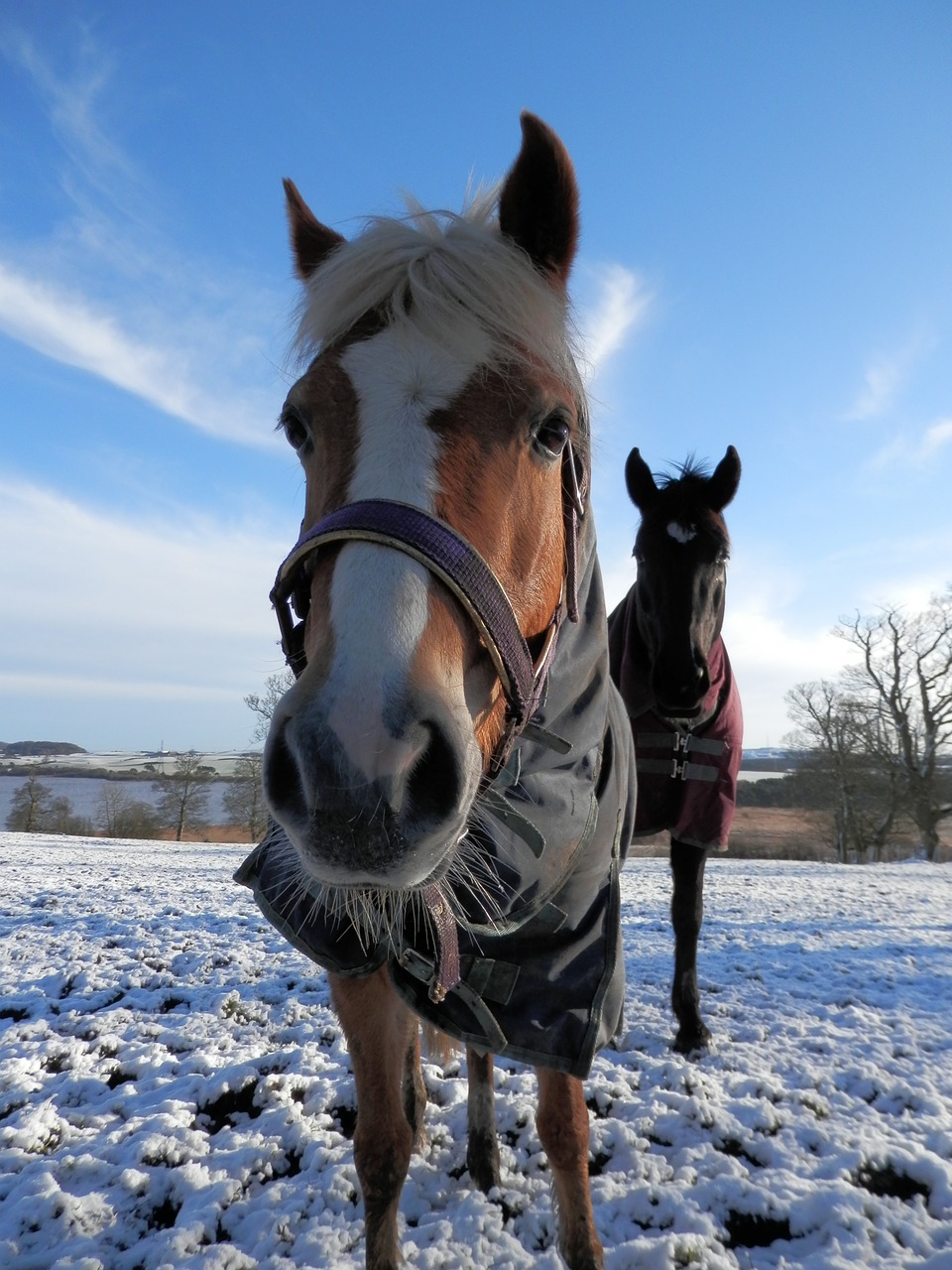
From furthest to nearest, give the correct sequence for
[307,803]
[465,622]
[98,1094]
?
[98,1094], [465,622], [307,803]

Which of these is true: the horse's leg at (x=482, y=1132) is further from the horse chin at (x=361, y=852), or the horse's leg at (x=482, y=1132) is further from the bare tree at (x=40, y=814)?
the bare tree at (x=40, y=814)

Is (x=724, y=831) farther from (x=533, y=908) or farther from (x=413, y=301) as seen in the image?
(x=413, y=301)

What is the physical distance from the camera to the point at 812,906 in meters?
9.05

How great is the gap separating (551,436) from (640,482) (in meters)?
2.85

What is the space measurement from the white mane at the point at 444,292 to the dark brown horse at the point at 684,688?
7.40ft

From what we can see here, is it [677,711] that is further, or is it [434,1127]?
[677,711]

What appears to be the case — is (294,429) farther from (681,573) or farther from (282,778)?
(681,573)

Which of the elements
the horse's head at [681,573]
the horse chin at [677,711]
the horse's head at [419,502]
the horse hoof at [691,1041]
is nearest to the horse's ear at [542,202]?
the horse's head at [419,502]

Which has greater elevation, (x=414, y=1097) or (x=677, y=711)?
(x=677, y=711)

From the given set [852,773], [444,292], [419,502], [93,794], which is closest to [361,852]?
[419,502]

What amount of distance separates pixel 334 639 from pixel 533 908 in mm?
1228

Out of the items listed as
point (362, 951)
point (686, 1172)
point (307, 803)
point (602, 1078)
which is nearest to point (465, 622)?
point (307, 803)

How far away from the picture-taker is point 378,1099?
84.0 inches

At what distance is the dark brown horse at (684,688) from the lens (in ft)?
12.5
